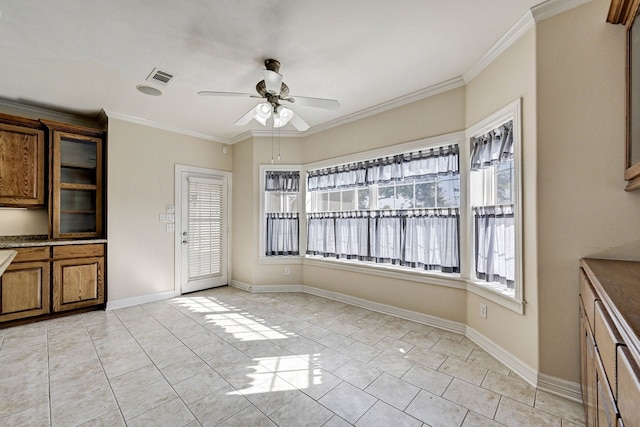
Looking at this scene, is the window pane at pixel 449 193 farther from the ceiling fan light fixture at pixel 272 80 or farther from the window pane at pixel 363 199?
the ceiling fan light fixture at pixel 272 80

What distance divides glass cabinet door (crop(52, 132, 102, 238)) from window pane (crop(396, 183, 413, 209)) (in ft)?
13.6

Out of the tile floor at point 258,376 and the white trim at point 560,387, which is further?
the white trim at point 560,387

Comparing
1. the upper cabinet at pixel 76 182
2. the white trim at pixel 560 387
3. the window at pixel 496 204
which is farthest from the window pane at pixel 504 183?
the upper cabinet at pixel 76 182

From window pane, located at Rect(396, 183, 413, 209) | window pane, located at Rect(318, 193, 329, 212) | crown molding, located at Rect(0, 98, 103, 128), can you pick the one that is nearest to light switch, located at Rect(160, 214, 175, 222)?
crown molding, located at Rect(0, 98, 103, 128)

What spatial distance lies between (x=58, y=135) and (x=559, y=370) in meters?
5.82

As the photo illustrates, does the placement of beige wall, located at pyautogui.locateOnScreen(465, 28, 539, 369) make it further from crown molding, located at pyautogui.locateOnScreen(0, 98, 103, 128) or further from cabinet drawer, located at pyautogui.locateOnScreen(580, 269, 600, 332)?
crown molding, located at pyautogui.locateOnScreen(0, 98, 103, 128)

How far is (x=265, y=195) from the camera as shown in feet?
15.3

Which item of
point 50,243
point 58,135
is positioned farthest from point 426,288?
point 58,135

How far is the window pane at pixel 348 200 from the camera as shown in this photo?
401cm

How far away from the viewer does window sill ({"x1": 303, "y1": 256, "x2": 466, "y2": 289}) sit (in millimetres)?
2988

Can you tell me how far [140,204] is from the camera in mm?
4086

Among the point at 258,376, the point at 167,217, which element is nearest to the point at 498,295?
the point at 258,376

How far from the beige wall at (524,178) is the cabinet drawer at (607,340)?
95 centimetres

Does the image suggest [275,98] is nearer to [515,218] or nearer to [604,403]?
[515,218]
